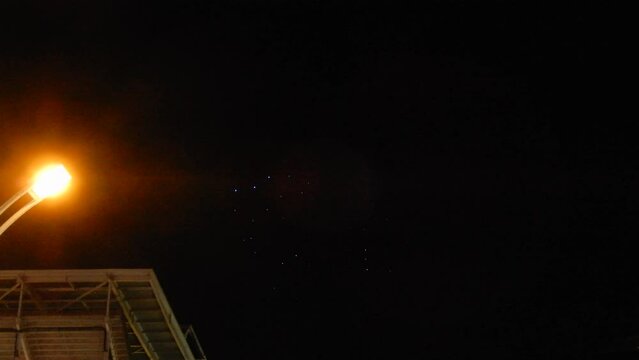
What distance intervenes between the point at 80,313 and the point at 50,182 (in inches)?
370

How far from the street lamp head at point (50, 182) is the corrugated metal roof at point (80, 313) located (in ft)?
23.0

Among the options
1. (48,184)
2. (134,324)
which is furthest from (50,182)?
(134,324)

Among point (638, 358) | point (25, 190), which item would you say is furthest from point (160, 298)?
point (638, 358)

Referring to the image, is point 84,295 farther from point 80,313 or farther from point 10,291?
point 10,291

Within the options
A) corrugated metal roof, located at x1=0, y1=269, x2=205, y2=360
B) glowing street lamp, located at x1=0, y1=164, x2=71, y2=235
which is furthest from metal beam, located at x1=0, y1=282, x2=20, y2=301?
glowing street lamp, located at x1=0, y1=164, x2=71, y2=235

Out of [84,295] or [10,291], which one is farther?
[84,295]

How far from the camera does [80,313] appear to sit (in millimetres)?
20578

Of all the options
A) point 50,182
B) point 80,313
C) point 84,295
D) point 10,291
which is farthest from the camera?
point 80,313

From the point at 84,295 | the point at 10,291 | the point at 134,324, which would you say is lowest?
the point at 134,324

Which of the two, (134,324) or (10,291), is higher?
(10,291)

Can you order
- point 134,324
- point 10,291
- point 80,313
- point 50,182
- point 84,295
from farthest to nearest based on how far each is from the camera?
point 134,324, point 80,313, point 84,295, point 10,291, point 50,182

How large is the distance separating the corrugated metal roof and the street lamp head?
7.00 meters

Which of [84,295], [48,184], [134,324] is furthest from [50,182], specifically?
[134,324]

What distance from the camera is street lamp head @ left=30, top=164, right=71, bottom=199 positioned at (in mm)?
11953
